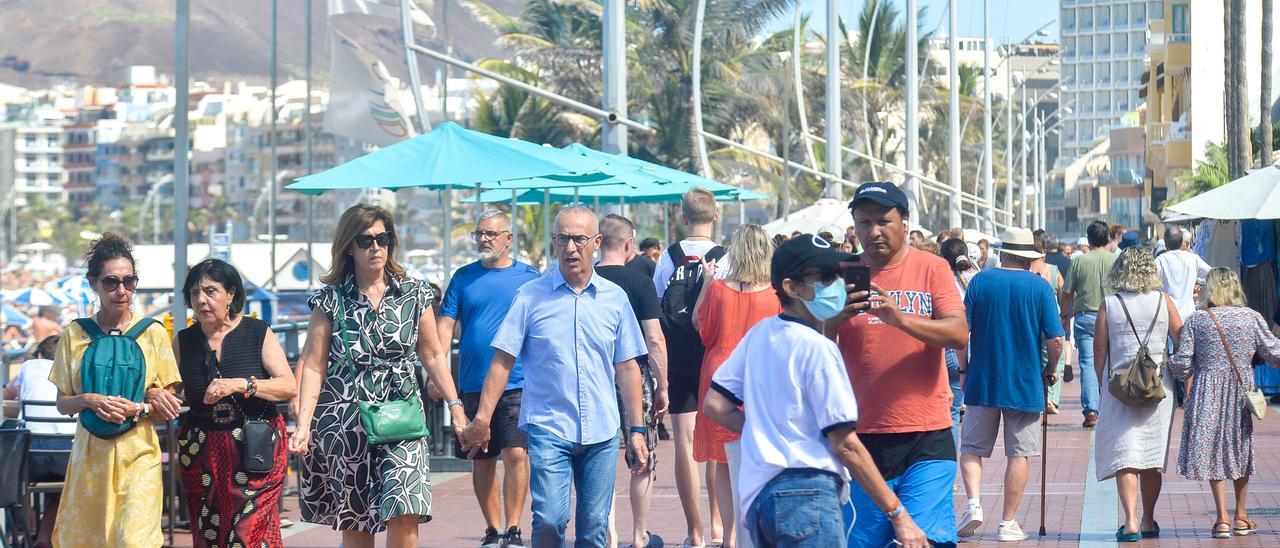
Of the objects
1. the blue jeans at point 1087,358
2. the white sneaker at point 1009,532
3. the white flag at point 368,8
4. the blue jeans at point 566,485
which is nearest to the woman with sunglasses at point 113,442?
the blue jeans at point 566,485

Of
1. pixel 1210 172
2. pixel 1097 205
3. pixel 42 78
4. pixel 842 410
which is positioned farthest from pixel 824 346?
pixel 42 78

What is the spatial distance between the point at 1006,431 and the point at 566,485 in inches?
128

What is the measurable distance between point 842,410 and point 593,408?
2.33m

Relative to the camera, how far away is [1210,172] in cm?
2738

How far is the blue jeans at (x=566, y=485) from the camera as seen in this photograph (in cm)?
682

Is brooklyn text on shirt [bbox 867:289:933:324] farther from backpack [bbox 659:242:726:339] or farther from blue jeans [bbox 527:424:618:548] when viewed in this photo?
backpack [bbox 659:242:726:339]

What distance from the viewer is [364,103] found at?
805 inches

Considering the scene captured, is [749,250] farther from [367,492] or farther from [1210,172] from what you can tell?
[1210,172]

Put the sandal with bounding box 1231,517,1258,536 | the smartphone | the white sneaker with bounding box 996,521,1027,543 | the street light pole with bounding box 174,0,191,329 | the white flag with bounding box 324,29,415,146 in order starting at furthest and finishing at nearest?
the white flag with bounding box 324,29,415,146 < the street light pole with bounding box 174,0,191,329 < the sandal with bounding box 1231,517,1258,536 < the white sneaker with bounding box 996,521,1027,543 < the smartphone

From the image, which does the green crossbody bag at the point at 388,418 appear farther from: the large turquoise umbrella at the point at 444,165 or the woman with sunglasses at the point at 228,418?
the large turquoise umbrella at the point at 444,165

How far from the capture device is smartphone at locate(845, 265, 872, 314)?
5.16 metres

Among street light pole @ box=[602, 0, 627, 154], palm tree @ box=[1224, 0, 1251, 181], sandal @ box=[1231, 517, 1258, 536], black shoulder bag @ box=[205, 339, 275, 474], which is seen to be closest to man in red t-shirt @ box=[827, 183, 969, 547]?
black shoulder bag @ box=[205, 339, 275, 474]

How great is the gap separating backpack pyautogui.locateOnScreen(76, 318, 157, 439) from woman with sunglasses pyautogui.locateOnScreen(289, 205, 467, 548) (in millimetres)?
752

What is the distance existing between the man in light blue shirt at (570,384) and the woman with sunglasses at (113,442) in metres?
1.28
